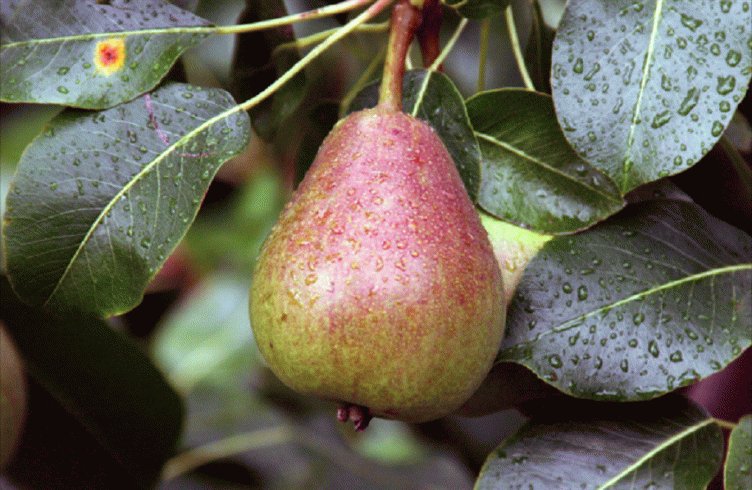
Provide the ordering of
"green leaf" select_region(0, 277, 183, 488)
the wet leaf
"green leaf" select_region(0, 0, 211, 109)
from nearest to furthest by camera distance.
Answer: "green leaf" select_region(0, 0, 211, 109)
"green leaf" select_region(0, 277, 183, 488)
the wet leaf

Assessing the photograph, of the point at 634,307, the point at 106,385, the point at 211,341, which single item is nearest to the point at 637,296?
the point at 634,307

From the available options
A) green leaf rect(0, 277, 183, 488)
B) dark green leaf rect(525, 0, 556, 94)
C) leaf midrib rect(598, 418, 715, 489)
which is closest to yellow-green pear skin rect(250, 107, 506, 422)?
leaf midrib rect(598, 418, 715, 489)

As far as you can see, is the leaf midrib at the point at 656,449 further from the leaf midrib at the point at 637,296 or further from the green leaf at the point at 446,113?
the green leaf at the point at 446,113

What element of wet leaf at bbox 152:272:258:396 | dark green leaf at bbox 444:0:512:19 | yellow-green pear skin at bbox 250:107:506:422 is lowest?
wet leaf at bbox 152:272:258:396

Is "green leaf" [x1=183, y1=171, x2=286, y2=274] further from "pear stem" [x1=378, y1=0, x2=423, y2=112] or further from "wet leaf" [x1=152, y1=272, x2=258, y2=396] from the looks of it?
"pear stem" [x1=378, y1=0, x2=423, y2=112]

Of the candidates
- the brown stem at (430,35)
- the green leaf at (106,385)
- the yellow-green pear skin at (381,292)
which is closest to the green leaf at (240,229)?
the green leaf at (106,385)

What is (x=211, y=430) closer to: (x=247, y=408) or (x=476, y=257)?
(x=247, y=408)
